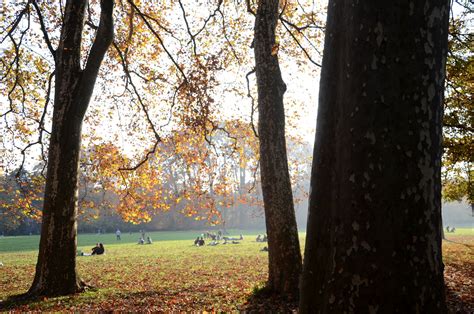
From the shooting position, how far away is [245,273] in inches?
531

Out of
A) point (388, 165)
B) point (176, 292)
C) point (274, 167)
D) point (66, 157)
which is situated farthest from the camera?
point (176, 292)

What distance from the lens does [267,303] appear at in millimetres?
7203

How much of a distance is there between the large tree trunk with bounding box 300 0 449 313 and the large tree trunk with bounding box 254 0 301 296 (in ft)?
17.6

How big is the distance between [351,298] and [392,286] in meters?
0.23

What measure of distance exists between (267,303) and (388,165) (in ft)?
19.1

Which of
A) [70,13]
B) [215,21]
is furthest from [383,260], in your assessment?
[215,21]

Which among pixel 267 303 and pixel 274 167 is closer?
pixel 267 303

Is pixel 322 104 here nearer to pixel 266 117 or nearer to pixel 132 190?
pixel 266 117

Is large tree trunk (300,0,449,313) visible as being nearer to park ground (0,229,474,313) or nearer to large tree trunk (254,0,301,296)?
park ground (0,229,474,313)

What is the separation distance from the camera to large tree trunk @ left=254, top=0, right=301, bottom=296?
754cm

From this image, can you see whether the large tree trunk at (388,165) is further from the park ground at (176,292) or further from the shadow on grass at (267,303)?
the park ground at (176,292)

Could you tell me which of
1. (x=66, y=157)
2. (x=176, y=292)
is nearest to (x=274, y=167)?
(x=176, y=292)

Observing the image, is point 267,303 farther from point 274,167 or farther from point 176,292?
point 176,292

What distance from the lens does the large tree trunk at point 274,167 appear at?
7.54 meters
